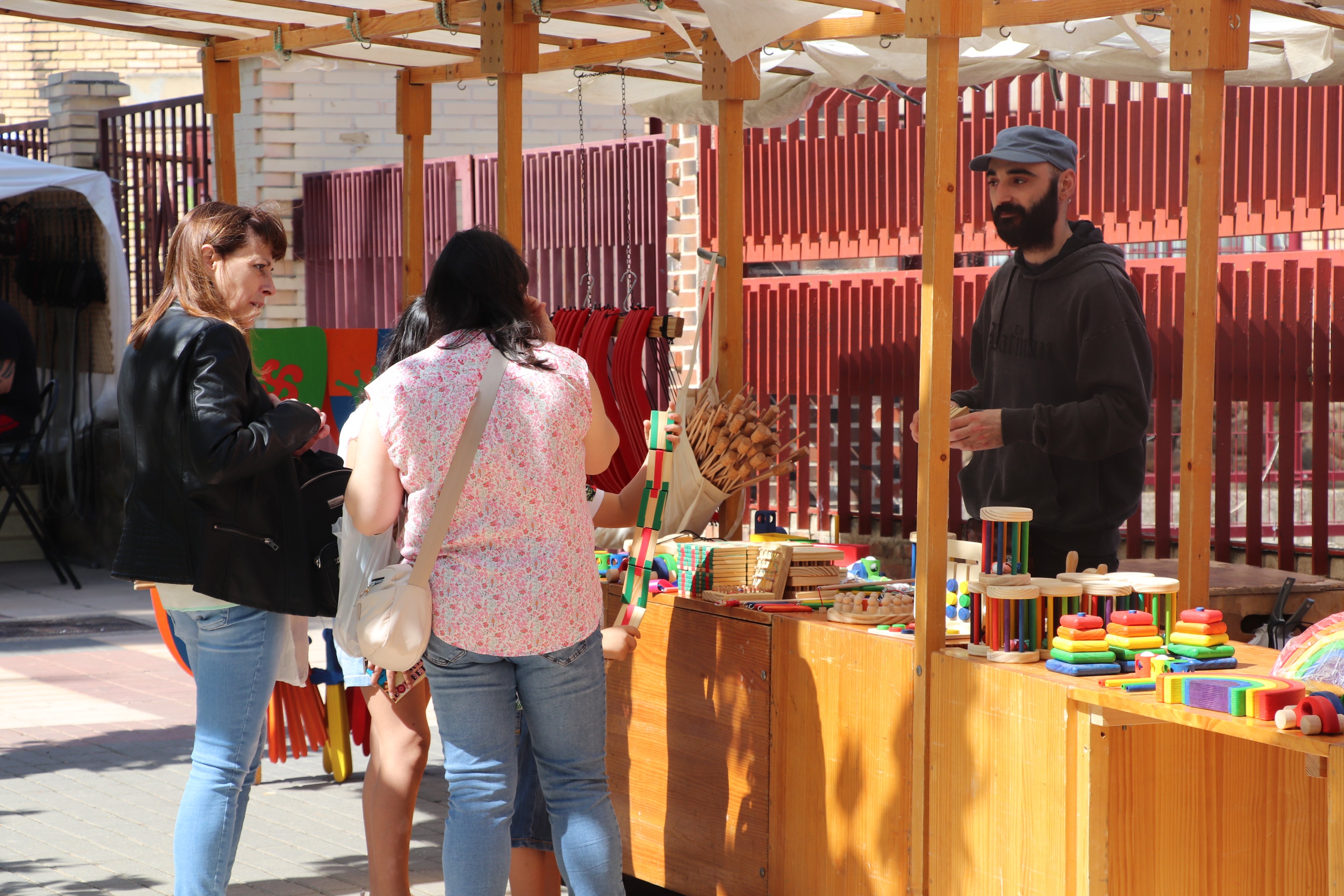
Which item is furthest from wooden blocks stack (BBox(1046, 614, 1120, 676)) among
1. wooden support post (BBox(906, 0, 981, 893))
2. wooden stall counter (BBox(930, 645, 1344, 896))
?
wooden support post (BBox(906, 0, 981, 893))

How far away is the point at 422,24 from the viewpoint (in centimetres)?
449

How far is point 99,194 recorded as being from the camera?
9.19 m

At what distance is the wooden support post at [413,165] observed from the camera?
533 cm

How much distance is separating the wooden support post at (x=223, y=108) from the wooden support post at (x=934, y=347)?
3.03 meters

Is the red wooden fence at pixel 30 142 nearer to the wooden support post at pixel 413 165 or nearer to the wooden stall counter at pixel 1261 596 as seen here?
the wooden support post at pixel 413 165

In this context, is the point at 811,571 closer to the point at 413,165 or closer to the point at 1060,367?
the point at 1060,367

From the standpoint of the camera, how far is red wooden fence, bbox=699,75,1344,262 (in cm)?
546

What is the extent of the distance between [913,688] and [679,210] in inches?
214

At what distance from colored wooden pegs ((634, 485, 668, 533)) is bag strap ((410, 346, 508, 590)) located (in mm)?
779

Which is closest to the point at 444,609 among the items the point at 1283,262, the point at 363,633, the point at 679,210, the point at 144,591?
the point at 363,633

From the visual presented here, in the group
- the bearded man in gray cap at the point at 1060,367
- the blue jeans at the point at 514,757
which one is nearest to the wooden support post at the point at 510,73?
the bearded man in gray cap at the point at 1060,367

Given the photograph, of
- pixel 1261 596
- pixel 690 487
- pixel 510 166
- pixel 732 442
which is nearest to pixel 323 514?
pixel 690 487

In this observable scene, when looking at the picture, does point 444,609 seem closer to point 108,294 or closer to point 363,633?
point 363,633

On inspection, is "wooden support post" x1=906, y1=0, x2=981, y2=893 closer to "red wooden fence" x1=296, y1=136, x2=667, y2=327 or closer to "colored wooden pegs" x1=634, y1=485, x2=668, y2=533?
"colored wooden pegs" x1=634, y1=485, x2=668, y2=533
